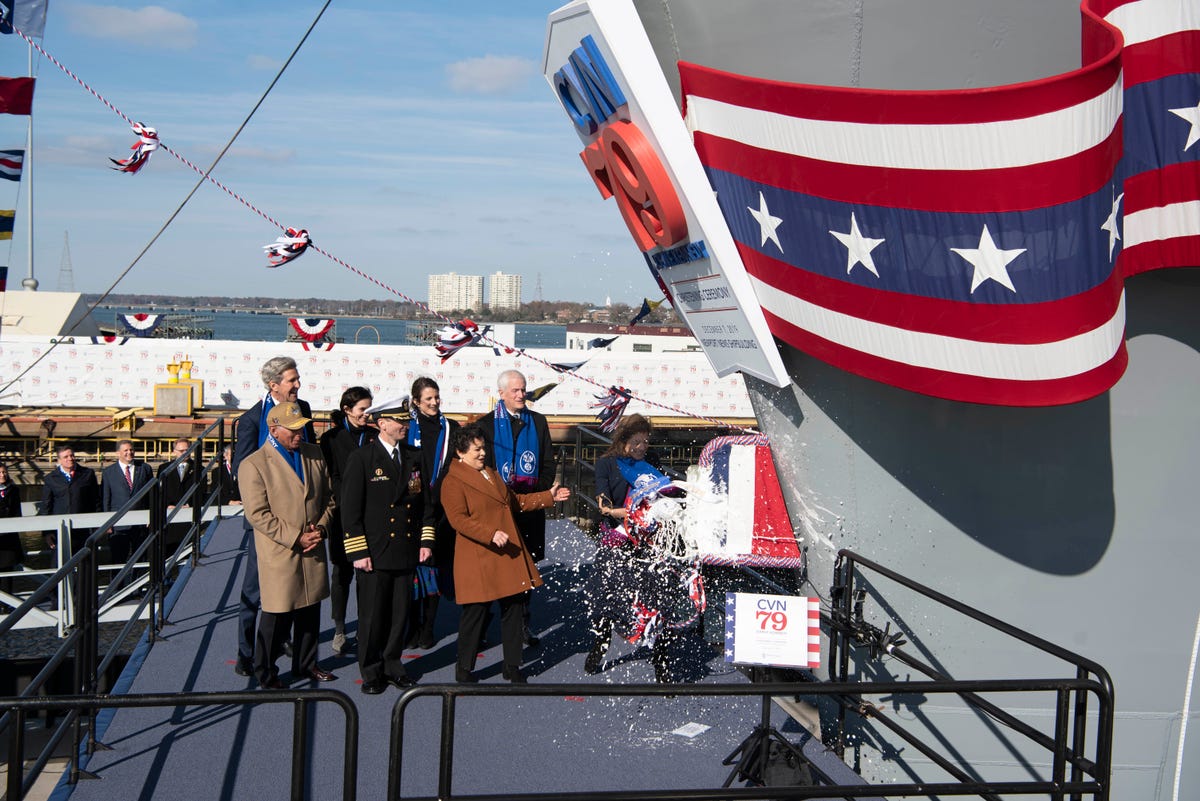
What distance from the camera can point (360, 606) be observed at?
5152 millimetres

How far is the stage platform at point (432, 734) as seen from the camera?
4238mm

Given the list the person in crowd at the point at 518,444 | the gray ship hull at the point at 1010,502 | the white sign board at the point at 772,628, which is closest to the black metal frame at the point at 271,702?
the white sign board at the point at 772,628

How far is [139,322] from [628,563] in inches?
766

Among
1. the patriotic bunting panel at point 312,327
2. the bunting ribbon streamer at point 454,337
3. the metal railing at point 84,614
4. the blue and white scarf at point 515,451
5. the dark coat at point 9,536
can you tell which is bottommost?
the dark coat at point 9,536

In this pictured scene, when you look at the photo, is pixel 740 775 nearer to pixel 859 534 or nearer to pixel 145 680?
pixel 859 534

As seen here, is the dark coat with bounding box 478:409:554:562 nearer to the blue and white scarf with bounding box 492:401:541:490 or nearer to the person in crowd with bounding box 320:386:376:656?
the blue and white scarf with bounding box 492:401:541:490

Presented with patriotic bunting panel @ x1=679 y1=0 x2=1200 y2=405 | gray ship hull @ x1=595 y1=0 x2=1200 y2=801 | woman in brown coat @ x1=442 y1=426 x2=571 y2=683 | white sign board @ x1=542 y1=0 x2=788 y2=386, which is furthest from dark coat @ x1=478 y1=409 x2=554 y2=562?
patriotic bunting panel @ x1=679 y1=0 x2=1200 y2=405

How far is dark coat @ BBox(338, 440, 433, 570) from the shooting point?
16.7ft

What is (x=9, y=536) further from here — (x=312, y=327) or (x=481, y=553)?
(x=481, y=553)

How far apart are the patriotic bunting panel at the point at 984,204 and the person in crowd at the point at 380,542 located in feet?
7.14

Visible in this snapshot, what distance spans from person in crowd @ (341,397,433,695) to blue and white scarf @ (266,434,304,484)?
223 millimetres

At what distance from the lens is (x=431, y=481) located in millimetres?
5574

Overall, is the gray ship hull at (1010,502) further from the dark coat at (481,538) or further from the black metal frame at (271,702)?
the black metal frame at (271,702)

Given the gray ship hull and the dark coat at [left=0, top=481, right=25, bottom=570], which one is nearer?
the gray ship hull
